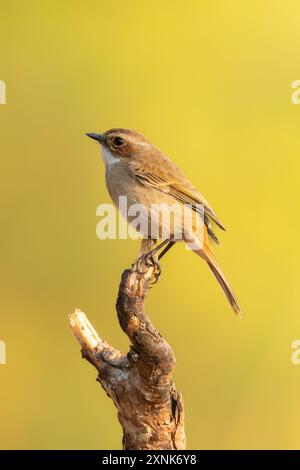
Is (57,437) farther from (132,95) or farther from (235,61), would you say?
(235,61)

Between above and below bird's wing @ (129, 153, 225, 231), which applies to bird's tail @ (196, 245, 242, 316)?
below

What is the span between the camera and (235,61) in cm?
963

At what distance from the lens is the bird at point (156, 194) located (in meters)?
5.67

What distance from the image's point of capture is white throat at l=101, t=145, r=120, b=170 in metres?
5.91

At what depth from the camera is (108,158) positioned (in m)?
5.95

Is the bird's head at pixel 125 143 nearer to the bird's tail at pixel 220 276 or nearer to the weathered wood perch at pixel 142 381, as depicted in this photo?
the bird's tail at pixel 220 276

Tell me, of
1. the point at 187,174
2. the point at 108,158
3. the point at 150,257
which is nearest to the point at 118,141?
the point at 108,158

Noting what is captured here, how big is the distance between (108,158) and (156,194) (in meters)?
0.47

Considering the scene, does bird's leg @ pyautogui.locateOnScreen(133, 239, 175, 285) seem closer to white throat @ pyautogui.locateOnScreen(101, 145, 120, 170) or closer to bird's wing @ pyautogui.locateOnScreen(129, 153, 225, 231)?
bird's wing @ pyautogui.locateOnScreen(129, 153, 225, 231)

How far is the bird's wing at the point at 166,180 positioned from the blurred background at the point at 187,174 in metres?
2.19

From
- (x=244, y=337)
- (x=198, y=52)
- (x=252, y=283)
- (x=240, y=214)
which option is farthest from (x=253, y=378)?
(x=198, y=52)

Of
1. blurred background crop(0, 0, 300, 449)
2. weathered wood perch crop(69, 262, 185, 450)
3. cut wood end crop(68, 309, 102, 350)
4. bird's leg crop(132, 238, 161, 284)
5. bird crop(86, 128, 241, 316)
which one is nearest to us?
weathered wood perch crop(69, 262, 185, 450)

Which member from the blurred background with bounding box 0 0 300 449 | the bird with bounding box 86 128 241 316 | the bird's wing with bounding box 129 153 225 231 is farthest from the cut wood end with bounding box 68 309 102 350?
the blurred background with bounding box 0 0 300 449

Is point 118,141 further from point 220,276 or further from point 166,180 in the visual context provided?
point 220,276
